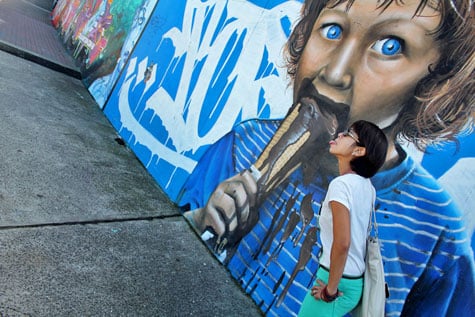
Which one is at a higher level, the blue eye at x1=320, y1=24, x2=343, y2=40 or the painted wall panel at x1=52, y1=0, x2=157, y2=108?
the blue eye at x1=320, y1=24, x2=343, y2=40

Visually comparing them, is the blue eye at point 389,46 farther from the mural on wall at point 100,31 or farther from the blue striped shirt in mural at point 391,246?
the mural on wall at point 100,31

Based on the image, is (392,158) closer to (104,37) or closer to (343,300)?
(343,300)

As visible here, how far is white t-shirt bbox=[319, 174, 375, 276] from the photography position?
1.73m

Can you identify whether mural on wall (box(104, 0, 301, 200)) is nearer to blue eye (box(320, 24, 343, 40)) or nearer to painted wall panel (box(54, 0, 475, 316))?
painted wall panel (box(54, 0, 475, 316))

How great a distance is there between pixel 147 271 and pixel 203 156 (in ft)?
5.34

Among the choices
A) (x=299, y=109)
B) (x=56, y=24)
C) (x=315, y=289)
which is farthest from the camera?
(x=56, y=24)

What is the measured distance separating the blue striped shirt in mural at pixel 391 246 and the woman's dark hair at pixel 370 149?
93 centimetres

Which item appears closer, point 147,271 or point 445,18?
point 445,18

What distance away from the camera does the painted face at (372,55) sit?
267 centimetres

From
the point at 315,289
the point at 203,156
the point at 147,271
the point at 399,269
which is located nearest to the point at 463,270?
the point at 399,269

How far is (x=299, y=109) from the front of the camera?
341cm

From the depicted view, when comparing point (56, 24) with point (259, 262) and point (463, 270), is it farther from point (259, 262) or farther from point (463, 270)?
point (463, 270)

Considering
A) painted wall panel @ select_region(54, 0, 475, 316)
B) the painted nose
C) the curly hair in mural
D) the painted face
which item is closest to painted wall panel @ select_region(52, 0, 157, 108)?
painted wall panel @ select_region(54, 0, 475, 316)

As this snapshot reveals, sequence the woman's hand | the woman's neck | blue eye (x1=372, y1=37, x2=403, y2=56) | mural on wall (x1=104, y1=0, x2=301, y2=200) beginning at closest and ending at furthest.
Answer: the woman's hand < the woman's neck < blue eye (x1=372, y1=37, x2=403, y2=56) < mural on wall (x1=104, y1=0, x2=301, y2=200)
